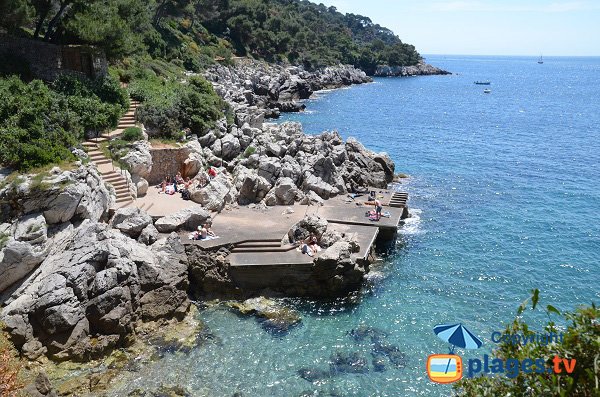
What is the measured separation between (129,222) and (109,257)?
394 centimetres

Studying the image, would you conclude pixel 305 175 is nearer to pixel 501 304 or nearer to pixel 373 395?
pixel 501 304

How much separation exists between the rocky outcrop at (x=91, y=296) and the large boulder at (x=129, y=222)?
1.59 meters

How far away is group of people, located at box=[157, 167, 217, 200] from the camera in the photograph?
32312mm

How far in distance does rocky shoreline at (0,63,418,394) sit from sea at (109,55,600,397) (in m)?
2.12

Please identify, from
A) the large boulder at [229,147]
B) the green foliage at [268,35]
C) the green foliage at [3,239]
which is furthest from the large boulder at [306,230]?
the green foliage at [268,35]

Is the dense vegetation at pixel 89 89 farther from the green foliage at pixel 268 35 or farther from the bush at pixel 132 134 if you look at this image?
the green foliage at pixel 268 35

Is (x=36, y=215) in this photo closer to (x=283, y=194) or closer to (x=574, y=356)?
(x=283, y=194)

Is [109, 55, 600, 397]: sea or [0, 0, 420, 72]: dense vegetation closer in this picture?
[109, 55, 600, 397]: sea

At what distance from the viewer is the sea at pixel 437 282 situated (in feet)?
63.1

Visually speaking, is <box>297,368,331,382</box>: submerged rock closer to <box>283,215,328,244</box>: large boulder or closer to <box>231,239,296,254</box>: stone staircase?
<box>231,239,296,254</box>: stone staircase

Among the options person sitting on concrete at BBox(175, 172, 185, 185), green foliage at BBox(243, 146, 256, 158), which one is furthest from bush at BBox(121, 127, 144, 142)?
green foliage at BBox(243, 146, 256, 158)

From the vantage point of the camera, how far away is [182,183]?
3372cm

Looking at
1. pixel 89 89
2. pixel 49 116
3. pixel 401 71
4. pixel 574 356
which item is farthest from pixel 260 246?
pixel 401 71

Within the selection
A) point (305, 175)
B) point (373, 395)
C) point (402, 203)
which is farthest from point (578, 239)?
point (373, 395)
